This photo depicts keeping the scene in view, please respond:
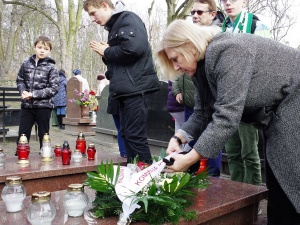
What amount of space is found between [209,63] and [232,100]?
23 centimetres

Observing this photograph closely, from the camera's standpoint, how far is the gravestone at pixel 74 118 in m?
10.3

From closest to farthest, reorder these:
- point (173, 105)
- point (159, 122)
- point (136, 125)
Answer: point (136, 125)
point (173, 105)
point (159, 122)

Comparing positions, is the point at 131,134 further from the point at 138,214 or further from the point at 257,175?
the point at 138,214

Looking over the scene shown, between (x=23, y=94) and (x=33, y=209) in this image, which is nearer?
(x=33, y=209)

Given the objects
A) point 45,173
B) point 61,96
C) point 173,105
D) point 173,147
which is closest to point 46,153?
point 45,173

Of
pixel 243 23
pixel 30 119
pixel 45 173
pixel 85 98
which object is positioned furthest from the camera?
pixel 85 98

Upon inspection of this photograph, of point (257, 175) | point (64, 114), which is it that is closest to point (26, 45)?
point (64, 114)

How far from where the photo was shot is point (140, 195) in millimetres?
2002

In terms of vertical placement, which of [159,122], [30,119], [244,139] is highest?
[244,139]

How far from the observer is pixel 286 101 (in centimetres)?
212

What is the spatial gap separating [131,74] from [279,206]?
1944 mm

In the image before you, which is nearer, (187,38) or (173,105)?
(187,38)

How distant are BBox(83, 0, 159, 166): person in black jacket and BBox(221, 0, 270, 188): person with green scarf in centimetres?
78

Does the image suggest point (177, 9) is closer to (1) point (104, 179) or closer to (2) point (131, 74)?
(2) point (131, 74)
